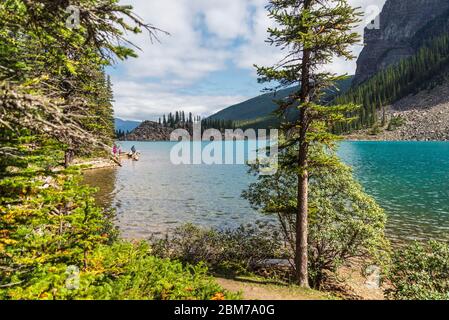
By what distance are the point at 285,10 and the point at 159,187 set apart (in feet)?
123

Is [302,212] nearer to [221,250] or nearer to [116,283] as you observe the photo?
[221,250]

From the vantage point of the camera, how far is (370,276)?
1827cm

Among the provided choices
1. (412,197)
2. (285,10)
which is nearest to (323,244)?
(285,10)

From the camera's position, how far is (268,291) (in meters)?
15.0

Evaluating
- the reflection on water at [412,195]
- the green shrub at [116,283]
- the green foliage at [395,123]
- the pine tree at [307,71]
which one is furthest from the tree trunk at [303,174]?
the green foliage at [395,123]

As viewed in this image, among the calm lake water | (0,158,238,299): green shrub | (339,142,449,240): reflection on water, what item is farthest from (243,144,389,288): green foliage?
(0,158,238,299): green shrub

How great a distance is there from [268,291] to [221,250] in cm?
489

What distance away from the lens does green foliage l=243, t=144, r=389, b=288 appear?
17.2m

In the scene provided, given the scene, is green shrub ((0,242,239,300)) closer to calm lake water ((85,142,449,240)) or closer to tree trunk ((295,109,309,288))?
tree trunk ((295,109,309,288))

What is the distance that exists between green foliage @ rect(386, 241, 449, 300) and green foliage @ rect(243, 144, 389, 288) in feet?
8.39

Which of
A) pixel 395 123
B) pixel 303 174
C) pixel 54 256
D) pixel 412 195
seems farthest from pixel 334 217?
pixel 395 123

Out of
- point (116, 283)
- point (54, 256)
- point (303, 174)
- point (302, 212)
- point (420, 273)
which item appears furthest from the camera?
point (302, 212)

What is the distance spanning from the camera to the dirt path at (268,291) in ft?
46.7

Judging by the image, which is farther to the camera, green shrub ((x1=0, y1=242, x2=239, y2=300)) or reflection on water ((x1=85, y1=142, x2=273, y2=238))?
reflection on water ((x1=85, y1=142, x2=273, y2=238))
